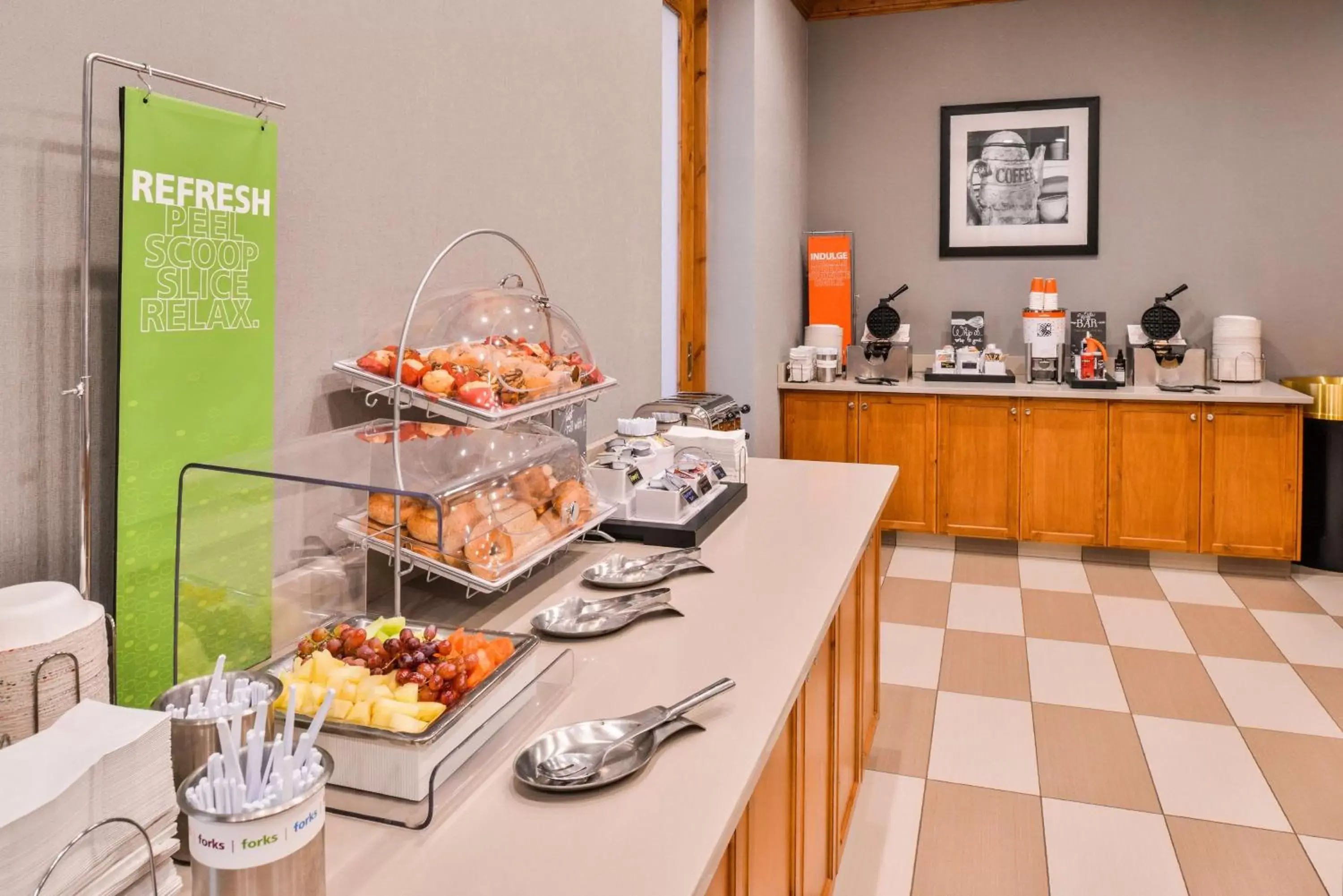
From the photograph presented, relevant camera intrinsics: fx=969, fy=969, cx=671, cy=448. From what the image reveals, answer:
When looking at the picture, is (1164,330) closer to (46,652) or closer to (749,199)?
(749,199)

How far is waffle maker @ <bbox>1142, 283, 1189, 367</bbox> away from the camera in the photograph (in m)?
5.07

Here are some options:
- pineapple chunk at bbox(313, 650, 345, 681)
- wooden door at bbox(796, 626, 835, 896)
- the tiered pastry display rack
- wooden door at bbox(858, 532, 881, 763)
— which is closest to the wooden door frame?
wooden door at bbox(858, 532, 881, 763)

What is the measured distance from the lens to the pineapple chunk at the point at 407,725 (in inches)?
42.4

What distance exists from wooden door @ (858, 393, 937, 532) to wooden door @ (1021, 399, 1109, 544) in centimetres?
47

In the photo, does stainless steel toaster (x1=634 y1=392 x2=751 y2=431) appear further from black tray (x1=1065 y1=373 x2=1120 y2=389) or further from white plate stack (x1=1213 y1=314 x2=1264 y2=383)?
white plate stack (x1=1213 y1=314 x2=1264 y2=383)

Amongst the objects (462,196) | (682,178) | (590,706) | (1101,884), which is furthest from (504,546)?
(682,178)

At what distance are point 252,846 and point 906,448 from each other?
4.80 metres

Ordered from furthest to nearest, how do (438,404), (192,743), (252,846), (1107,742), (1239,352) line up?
(1239,352) → (1107,742) → (438,404) → (192,743) → (252,846)

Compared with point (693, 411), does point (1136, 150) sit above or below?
above

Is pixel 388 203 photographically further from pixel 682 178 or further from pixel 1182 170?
pixel 1182 170

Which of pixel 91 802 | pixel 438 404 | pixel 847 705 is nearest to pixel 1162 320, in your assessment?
pixel 847 705

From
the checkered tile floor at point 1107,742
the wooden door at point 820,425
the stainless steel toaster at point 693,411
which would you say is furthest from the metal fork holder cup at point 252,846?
the wooden door at point 820,425

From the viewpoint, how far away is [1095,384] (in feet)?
16.5

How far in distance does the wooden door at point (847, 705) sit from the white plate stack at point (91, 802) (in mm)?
1492
